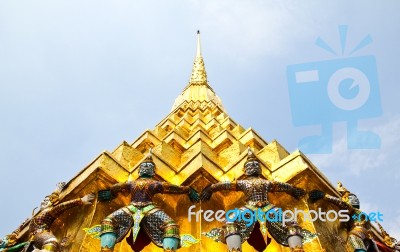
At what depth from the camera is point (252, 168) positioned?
9758 mm

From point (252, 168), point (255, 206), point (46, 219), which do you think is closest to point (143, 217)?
point (255, 206)

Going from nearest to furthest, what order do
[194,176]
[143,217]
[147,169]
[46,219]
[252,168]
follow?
[143,217] < [46,219] < [147,169] < [252,168] < [194,176]

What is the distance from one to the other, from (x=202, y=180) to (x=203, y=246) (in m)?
1.66

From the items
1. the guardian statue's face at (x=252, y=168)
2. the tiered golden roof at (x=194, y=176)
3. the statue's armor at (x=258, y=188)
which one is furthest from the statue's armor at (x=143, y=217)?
the guardian statue's face at (x=252, y=168)

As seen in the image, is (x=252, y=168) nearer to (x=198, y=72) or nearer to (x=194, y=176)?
(x=194, y=176)

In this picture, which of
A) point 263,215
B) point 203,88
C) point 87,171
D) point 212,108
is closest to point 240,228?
point 263,215

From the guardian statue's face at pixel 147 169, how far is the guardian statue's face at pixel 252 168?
191 centimetres

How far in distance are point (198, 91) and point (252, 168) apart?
1198cm

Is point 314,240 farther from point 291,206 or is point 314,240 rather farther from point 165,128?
point 165,128

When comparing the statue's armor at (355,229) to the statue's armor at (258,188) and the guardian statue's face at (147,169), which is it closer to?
the statue's armor at (258,188)

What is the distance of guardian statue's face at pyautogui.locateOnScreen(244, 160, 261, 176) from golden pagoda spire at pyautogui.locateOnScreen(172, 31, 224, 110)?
1018cm

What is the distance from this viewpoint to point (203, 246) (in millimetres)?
8969

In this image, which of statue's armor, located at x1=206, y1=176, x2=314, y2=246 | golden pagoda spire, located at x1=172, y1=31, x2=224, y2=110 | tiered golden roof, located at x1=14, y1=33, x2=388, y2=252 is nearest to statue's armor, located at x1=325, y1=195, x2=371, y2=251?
tiered golden roof, located at x1=14, y1=33, x2=388, y2=252

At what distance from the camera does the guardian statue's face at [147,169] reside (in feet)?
31.4
